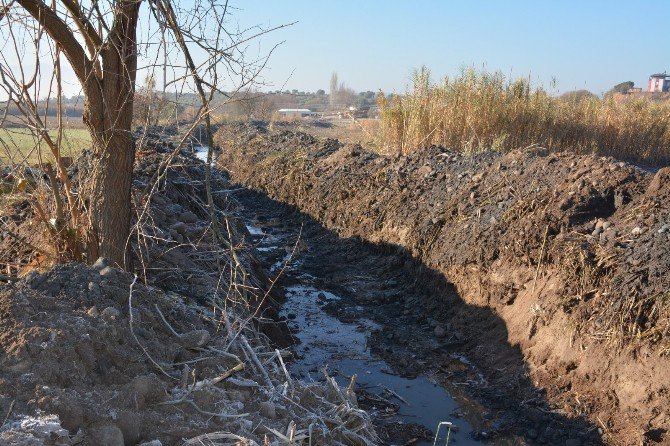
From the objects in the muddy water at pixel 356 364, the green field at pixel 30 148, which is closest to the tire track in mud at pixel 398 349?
the muddy water at pixel 356 364

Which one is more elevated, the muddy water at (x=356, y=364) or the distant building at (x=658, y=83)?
the distant building at (x=658, y=83)

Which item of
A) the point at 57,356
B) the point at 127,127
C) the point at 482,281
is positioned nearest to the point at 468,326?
the point at 482,281

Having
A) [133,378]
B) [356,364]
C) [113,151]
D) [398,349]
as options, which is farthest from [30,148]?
[398,349]

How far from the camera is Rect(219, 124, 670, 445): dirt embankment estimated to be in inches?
172

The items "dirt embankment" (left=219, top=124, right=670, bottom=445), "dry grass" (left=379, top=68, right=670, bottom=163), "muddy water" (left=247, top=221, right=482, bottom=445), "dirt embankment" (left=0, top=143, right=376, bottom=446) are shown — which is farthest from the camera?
"dry grass" (left=379, top=68, right=670, bottom=163)

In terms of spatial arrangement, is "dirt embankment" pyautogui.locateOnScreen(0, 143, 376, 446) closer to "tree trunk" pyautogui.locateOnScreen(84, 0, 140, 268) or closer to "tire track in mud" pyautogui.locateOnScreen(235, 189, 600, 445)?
"tree trunk" pyautogui.locateOnScreen(84, 0, 140, 268)

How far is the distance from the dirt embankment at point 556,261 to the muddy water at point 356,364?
2.24 feet

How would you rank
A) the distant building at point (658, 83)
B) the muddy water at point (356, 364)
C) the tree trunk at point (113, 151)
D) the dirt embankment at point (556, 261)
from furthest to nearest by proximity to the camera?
the distant building at point (658, 83)
the muddy water at point (356, 364)
the dirt embankment at point (556, 261)
the tree trunk at point (113, 151)

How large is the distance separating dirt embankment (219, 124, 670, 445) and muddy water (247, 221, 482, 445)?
0.68 m

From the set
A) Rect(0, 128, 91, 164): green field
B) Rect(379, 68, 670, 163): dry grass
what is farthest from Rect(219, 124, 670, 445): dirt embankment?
Rect(0, 128, 91, 164): green field

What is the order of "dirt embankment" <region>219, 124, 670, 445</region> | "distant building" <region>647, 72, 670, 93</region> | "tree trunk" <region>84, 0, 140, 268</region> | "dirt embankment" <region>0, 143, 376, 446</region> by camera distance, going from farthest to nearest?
"distant building" <region>647, 72, 670, 93</region> < "dirt embankment" <region>219, 124, 670, 445</region> < "tree trunk" <region>84, 0, 140, 268</region> < "dirt embankment" <region>0, 143, 376, 446</region>

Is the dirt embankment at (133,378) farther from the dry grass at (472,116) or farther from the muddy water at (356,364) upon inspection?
the dry grass at (472,116)

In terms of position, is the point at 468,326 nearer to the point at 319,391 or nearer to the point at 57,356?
the point at 319,391

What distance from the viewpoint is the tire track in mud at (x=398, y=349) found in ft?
14.6
